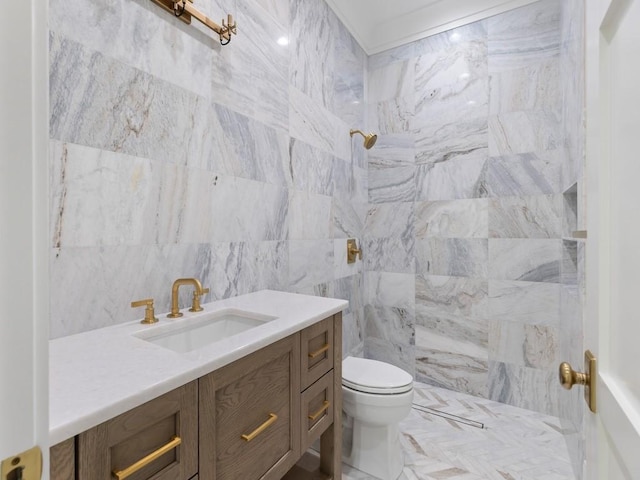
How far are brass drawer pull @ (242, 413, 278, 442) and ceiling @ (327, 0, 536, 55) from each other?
2595 mm

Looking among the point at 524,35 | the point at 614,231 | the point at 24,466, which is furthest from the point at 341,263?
the point at 24,466

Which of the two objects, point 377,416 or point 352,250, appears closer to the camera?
point 377,416

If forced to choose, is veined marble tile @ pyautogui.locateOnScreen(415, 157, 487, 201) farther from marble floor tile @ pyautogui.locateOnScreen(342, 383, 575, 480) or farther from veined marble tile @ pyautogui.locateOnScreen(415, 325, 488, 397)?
marble floor tile @ pyautogui.locateOnScreen(342, 383, 575, 480)

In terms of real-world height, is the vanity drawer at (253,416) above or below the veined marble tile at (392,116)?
below

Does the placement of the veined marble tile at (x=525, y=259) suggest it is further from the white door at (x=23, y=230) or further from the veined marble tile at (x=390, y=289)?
the white door at (x=23, y=230)

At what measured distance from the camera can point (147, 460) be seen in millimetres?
655

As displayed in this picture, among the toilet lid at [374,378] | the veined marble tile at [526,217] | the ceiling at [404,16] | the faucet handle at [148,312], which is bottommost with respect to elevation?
the toilet lid at [374,378]

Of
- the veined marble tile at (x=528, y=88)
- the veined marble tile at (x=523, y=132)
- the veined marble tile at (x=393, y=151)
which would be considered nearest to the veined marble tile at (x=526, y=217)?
the veined marble tile at (x=523, y=132)

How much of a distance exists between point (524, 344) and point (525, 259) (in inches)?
23.1

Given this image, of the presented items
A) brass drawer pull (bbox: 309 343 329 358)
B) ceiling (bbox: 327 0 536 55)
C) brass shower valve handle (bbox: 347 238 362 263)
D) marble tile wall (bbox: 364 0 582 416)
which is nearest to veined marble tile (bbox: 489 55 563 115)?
marble tile wall (bbox: 364 0 582 416)

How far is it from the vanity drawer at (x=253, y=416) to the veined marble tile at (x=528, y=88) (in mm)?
2222

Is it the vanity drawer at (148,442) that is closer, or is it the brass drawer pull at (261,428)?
the vanity drawer at (148,442)

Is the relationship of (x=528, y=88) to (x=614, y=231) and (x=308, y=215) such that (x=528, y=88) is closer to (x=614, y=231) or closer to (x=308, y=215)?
(x=308, y=215)

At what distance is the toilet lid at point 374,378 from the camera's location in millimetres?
1615
